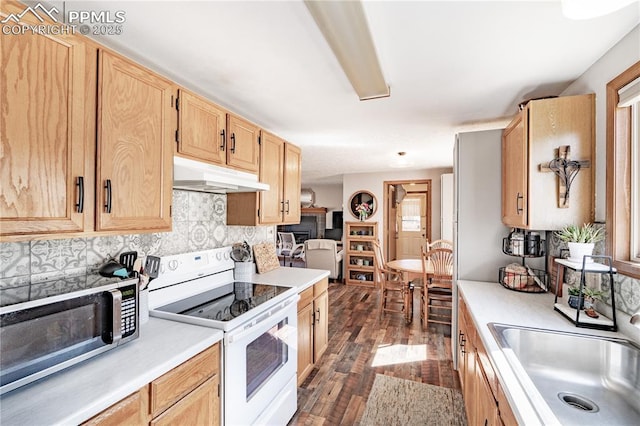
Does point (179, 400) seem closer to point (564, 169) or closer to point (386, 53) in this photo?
point (386, 53)

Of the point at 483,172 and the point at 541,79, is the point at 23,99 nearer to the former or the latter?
the point at 541,79

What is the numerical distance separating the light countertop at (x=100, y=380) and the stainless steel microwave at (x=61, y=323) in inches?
1.7

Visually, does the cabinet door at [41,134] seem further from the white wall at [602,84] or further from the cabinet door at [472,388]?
the white wall at [602,84]

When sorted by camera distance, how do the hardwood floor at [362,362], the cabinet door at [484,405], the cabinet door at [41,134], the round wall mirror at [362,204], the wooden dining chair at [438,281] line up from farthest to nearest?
the round wall mirror at [362,204], the wooden dining chair at [438,281], the hardwood floor at [362,362], the cabinet door at [484,405], the cabinet door at [41,134]

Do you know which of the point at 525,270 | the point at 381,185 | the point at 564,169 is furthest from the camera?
the point at 381,185

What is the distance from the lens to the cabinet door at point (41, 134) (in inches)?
36.3

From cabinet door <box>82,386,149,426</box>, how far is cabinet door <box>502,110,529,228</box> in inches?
83.1

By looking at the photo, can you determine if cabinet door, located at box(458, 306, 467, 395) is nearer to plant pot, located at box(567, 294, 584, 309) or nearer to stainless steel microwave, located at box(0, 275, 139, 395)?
plant pot, located at box(567, 294, 584, 309)

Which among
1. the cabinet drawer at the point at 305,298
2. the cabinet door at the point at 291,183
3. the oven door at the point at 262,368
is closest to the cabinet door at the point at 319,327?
the cabinet drawer at the point at 305,298

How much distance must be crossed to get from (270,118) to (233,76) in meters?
0.75

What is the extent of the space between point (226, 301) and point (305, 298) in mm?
723

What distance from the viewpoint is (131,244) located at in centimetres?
164

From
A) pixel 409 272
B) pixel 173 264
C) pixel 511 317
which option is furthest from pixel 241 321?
pixel 409 272

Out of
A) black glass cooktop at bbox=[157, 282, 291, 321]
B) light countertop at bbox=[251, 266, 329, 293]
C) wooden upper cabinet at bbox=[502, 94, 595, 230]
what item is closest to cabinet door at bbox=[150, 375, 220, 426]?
black glass cooktop at bbox=[157, 282, 291, 321]
